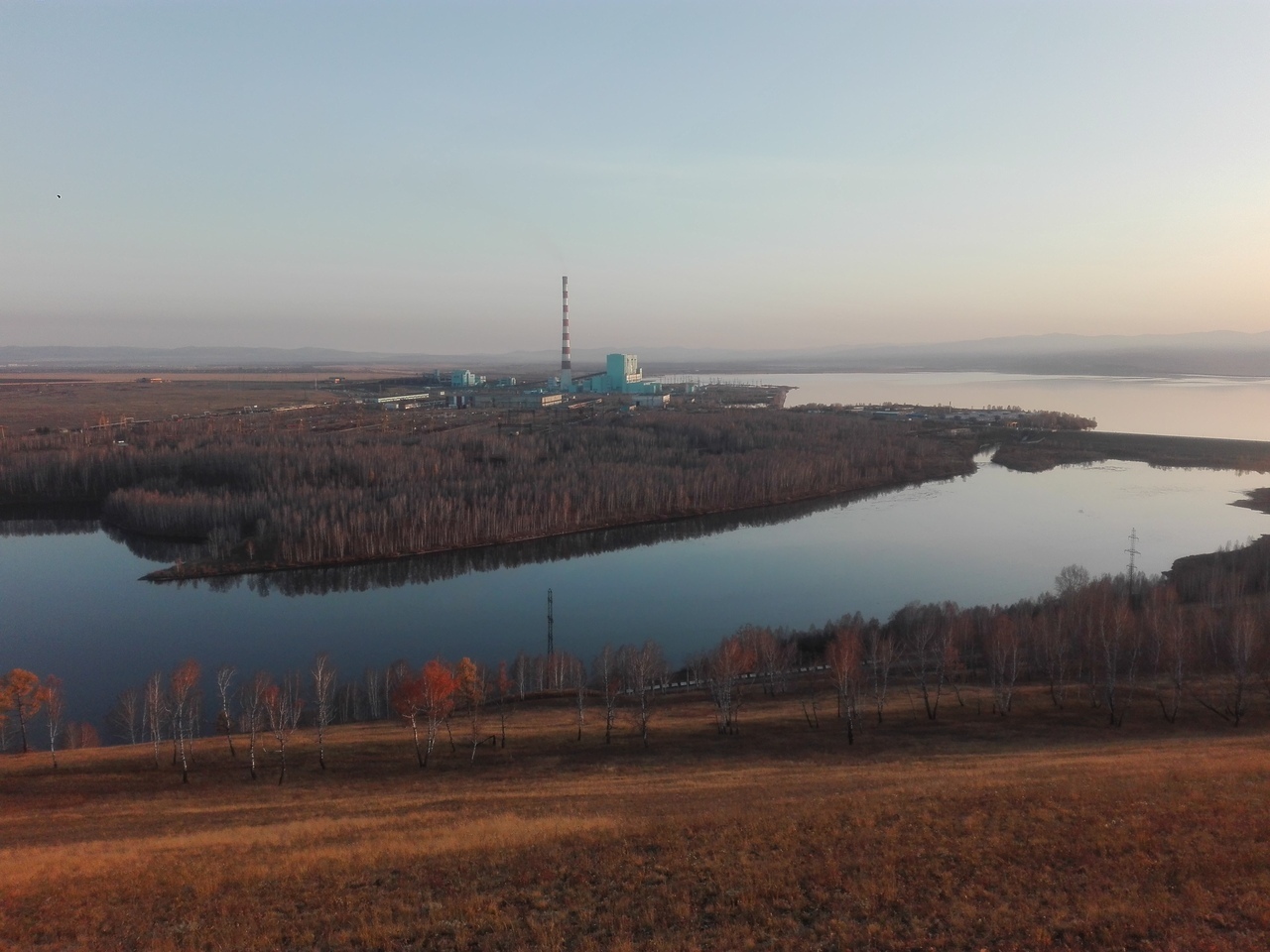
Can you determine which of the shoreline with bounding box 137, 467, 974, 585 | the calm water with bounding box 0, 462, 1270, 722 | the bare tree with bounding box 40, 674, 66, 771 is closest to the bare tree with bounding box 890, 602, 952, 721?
the calm water with bounding box 0, 462, 1270, 722

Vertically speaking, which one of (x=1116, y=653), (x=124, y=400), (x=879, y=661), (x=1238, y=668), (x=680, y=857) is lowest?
(x=879, y=661)

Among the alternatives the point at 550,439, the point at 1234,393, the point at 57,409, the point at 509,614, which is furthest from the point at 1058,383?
the point at 57,409

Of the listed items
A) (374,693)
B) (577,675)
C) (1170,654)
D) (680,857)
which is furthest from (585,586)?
(680,857)

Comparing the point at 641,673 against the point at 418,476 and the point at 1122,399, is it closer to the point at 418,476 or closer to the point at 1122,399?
the point at 418,476

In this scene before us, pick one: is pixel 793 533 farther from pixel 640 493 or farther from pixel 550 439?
pixel 550 439

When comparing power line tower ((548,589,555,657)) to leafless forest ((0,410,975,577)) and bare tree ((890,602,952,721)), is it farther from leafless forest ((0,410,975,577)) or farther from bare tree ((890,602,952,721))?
leafless forest ((0,410,975,577))

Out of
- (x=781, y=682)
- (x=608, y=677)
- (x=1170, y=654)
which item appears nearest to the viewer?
(x=1170, y=654)
